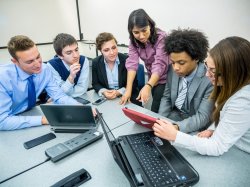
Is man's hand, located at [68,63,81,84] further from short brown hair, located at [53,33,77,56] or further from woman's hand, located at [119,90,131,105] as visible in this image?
woman's hand, located at [119,90,131,105]

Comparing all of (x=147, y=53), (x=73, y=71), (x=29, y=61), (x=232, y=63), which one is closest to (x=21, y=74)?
(x=29, y=61)

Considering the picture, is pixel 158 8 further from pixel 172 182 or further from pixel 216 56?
pixel 172 182

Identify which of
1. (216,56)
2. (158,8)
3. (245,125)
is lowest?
(245,125)

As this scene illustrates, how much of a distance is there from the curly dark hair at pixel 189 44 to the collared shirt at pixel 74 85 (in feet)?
2.73

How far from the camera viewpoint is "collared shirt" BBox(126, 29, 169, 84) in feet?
5.49

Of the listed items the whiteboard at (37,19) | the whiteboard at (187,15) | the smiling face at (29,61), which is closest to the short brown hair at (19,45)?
the smiling face at (29,61)

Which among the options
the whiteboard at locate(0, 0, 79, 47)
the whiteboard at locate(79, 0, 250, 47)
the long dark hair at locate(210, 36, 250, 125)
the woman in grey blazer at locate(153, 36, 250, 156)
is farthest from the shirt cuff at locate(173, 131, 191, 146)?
the whiteboard at locate(0, 0, 79, 47)

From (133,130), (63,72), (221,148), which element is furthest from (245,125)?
(63,72)

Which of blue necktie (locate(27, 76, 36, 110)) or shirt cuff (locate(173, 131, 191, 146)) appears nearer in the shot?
shirt cuff (locate(173, 131, 191, 146))

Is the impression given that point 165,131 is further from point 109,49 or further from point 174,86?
point 109,49

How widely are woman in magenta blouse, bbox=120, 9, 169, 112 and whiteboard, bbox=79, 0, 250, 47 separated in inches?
28.5

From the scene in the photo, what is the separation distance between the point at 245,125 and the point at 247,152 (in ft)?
0.55

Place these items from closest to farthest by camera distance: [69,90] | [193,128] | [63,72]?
1. [193,128]
2. [69,90]
3. [63,72]

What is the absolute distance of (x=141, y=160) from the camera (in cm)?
83
